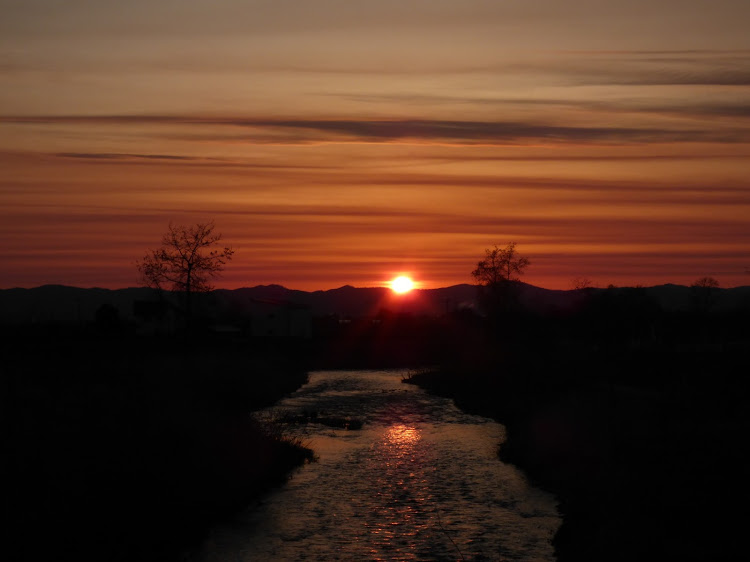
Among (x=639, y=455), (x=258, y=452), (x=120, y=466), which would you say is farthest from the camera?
(x=258, y=452)

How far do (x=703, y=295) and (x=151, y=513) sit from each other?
19549cm

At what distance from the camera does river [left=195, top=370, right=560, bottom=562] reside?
20016 millimetres

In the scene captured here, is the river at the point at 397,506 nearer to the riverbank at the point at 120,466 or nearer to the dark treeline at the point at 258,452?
the dark treeline at the point at 258,452

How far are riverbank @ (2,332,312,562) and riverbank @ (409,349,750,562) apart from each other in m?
8.77

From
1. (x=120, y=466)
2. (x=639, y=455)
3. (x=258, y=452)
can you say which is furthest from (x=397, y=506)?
(x=120, y=466)

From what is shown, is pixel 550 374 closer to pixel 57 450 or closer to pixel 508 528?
pixel 508 528

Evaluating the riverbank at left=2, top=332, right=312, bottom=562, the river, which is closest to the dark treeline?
the riverbank at left=2, top=332, right=312, bottom=562

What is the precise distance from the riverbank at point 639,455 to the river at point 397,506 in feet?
3.70

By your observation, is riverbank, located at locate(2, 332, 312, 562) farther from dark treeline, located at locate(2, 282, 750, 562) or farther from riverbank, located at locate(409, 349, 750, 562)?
riverbank, located at locate(409, 349, 750, 562)

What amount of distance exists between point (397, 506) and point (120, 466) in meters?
8.03

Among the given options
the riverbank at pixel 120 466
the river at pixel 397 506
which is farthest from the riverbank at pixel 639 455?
the riverbank at pixel 120 466

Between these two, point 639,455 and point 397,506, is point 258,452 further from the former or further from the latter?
point 639,455

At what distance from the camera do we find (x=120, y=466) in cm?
2002

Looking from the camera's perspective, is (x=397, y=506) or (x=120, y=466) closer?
(x=120, y=466)
